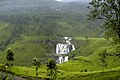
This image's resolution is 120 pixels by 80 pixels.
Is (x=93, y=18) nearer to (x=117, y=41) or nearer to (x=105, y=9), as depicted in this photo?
(x=105, y=9)

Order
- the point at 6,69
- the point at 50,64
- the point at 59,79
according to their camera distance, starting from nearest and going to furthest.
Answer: the point at 50,64, the point at 59,79, the point at 6,69

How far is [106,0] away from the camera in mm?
41969

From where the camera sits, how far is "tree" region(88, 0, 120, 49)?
1640 inches

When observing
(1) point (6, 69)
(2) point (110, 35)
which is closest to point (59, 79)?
(1) point (6, 69)

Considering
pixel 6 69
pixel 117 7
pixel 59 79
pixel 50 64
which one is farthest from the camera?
pixel 6 69

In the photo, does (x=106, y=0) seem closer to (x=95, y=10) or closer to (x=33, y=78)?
(x=95, y=10)

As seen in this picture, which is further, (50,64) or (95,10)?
(50,64)

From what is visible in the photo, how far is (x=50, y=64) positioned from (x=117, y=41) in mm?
64869

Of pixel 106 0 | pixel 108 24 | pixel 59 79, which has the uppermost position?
pixel 106 0

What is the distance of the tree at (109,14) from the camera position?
137 ft

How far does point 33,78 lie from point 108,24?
302 feet

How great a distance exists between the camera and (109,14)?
4219 centimetres

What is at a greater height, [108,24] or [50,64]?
[108,24]

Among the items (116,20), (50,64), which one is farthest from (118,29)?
(50,64)
